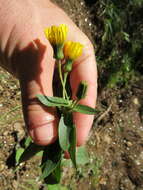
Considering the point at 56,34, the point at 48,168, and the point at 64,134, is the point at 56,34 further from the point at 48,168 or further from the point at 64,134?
the point at 48,168

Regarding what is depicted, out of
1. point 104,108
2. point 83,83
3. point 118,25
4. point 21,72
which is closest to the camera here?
point 83,83

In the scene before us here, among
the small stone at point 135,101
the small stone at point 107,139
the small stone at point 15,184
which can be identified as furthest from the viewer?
the small stone at point 135,101

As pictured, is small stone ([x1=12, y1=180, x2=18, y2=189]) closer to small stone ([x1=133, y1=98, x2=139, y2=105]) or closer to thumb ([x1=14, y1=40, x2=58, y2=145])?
thumb ([x1=14, y1=40, x2=58, y2=145])

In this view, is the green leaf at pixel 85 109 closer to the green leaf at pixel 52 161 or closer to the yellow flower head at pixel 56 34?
the green leaf at pixel 52 161

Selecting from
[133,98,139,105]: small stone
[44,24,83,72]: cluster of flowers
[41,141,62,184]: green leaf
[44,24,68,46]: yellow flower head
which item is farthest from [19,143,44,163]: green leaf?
[133,98,139,105]: small stone

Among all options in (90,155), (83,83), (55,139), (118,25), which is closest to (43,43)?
(83,83)

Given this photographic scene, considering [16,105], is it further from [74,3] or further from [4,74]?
[74,3]

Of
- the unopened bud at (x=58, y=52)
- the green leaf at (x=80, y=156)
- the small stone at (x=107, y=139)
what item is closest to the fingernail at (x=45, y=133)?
the unopened bud at (x=58, y=52)

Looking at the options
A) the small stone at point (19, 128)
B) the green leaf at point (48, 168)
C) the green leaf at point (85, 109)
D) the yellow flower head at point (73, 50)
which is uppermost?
the yellow flower head at point (73, 50)
